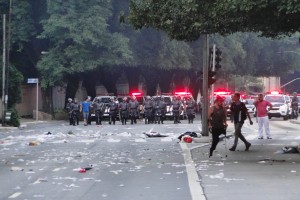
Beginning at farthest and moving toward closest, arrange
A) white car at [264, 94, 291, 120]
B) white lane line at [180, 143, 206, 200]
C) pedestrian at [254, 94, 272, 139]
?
white car at [264, 94, 291, 120] < pedestrian at [254, 94, 272, 139] < white lane line at [180, 143, 206, 200]

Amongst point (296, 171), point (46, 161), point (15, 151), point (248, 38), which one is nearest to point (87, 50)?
point (248, 38)

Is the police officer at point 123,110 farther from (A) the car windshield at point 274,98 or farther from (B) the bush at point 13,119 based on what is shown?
(A) the car windshield at point 274,98

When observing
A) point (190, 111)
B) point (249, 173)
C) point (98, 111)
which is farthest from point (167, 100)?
point (249, 173)

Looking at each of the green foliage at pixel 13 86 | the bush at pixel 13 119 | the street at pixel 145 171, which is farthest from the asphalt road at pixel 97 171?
the green foliage at pixel 13 86

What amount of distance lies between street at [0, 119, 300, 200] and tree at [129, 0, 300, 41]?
350 centimetres

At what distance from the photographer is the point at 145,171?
17.4 m

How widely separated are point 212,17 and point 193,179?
604 cm

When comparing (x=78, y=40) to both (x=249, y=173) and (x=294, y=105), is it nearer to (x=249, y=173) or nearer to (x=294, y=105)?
(x=294, y=105)

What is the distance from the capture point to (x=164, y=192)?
1355 cm

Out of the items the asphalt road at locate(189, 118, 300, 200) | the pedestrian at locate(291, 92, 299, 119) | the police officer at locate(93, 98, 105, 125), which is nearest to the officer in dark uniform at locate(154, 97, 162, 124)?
the police officer at locate(93, 98, 105, 125)

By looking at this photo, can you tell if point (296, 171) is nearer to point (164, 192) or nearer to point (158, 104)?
point (164, 192)

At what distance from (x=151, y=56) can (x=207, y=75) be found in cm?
3458

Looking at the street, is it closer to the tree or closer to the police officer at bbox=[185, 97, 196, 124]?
the tree

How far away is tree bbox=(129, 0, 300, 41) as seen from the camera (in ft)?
60.3
